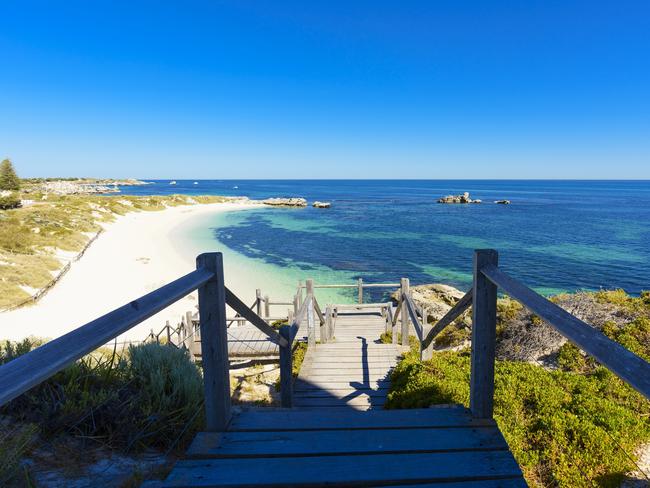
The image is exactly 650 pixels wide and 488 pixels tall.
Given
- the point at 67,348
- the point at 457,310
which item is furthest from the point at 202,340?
the point at 457,310

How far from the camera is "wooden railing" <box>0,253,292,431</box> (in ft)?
3.62

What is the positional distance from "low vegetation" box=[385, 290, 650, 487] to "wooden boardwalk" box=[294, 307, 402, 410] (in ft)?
1.49

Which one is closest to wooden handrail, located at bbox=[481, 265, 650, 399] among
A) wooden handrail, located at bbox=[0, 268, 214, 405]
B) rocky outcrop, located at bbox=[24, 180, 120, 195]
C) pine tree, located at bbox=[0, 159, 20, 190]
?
wooden handrail, located at bbox=[0, 268, 214, 405]

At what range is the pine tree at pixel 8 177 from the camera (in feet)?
189

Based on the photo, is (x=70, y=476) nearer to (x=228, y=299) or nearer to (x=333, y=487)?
(x=228, y=299)

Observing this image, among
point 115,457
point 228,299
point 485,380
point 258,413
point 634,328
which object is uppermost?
point 228,299

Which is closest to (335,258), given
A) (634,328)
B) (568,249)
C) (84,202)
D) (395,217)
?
(568,249)

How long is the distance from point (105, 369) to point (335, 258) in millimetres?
25045

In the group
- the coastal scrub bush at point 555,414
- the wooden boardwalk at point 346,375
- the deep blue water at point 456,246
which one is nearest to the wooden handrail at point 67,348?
the coastal scrub bush at point 555,414

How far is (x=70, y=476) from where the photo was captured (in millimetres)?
2625

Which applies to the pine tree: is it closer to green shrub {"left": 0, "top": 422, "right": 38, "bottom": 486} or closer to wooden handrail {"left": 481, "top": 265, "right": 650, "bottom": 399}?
green shrub {"left": 0, "top": 422, "right": 38, "bottom": 486}

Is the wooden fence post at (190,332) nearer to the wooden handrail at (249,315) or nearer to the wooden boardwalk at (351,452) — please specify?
the wooden handrail at (249,315)

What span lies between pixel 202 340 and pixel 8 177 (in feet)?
241

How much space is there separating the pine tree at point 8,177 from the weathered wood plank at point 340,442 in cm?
7299
